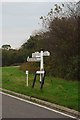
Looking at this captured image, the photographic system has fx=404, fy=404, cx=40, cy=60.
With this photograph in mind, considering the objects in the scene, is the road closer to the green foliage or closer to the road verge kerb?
the road verge kerb

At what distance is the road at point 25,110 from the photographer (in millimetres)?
12656

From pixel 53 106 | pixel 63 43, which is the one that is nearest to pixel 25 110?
pixel 53 106

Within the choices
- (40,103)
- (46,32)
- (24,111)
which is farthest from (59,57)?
(24,111)

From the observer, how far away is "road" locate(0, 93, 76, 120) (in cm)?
1266

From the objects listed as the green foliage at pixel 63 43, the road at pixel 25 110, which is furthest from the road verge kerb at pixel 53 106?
the green foliage at pixel 63 43

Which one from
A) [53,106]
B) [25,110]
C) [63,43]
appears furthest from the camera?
[63,43]

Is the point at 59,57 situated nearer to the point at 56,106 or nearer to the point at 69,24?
the point at 69,24

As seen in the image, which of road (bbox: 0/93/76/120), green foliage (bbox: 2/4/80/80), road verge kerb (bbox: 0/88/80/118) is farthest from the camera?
green foliage (bbox: 2/4/80/80)

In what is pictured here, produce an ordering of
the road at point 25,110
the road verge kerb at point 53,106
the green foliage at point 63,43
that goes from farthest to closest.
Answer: the green foliage at point 63,43 → the road verge kerb at point 53,106 → the road at point 25,110

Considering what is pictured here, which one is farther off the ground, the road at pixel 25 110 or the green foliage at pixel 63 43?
the green foliage at pixel 63 43

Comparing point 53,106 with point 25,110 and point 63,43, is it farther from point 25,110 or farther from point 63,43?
point 63,43

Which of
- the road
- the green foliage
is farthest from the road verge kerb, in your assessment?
the green foliage

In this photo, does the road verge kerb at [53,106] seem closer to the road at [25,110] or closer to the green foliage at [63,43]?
the road at [25,110]

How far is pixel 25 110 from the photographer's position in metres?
13.8
